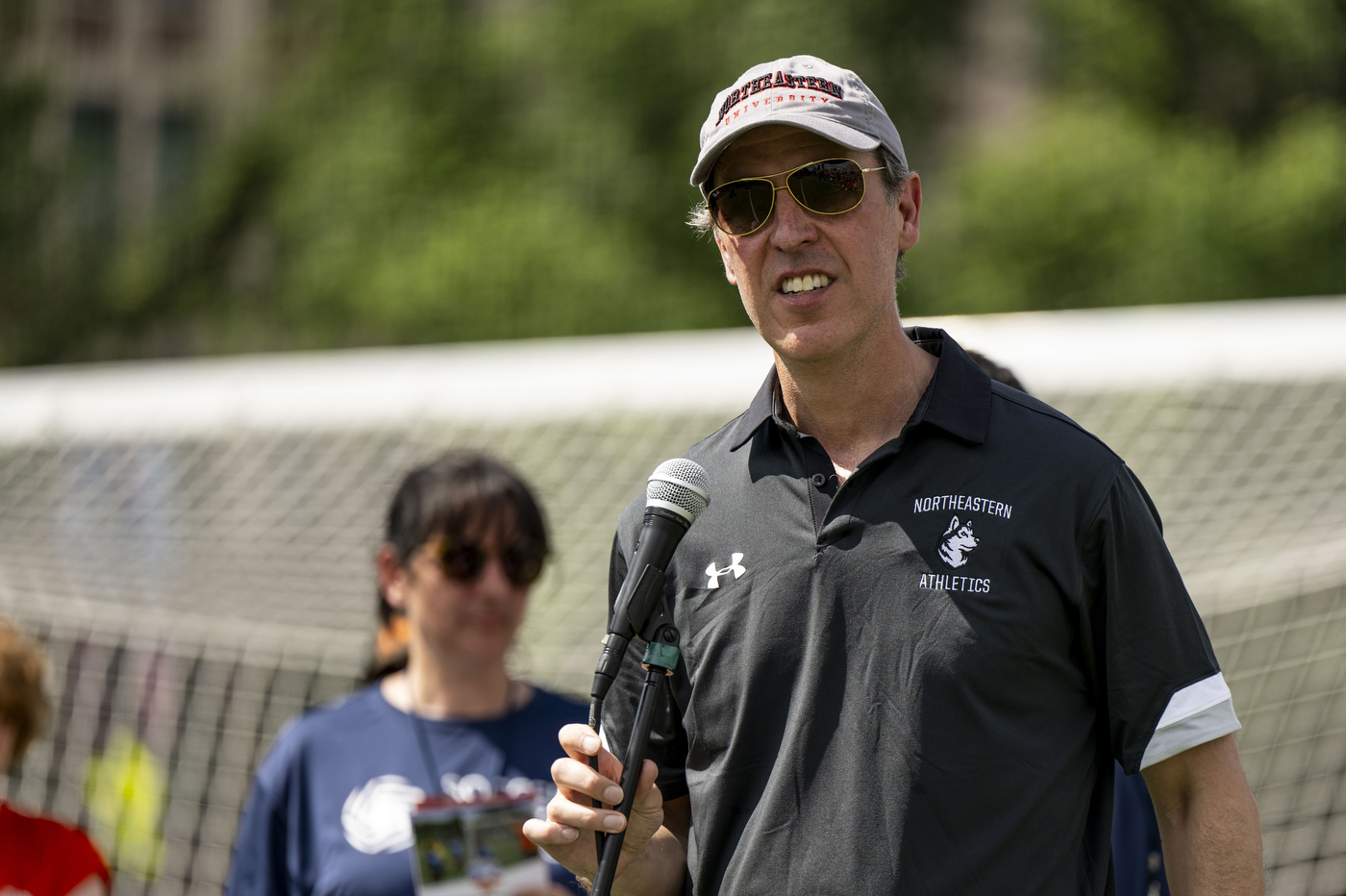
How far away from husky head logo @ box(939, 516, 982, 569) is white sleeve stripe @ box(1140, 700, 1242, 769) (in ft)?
1.03

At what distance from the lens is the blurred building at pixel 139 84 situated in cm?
2072

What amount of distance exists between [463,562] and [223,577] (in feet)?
12.9

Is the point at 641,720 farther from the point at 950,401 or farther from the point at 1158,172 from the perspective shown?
the point at 1158,172

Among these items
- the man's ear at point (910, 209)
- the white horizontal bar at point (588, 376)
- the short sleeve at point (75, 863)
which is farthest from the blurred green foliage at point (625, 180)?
the man's ear at point (910, 209)

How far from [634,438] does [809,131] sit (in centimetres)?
423

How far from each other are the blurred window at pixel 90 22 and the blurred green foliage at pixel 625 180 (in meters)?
4.16

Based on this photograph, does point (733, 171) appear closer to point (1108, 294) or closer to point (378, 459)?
point (378, 459)

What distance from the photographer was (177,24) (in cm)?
2358

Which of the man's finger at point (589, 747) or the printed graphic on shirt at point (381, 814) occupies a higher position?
the man's finger at point (589, 747)

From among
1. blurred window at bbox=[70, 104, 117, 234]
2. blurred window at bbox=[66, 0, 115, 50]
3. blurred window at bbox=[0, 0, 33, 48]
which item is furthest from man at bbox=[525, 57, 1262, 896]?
blurred window at bbox=[66, 0, 115, 50]

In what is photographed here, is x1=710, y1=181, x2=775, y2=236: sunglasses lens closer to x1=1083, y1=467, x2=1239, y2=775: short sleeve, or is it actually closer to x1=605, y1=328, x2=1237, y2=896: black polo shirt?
x1=605, y1=328, x2=1237, y2=896: black polo shirt

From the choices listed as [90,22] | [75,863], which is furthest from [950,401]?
[90,22]

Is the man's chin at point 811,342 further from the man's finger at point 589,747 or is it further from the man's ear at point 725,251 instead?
the man's finger at point 589,747

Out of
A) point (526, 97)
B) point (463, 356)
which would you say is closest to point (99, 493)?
point (463, 356)
